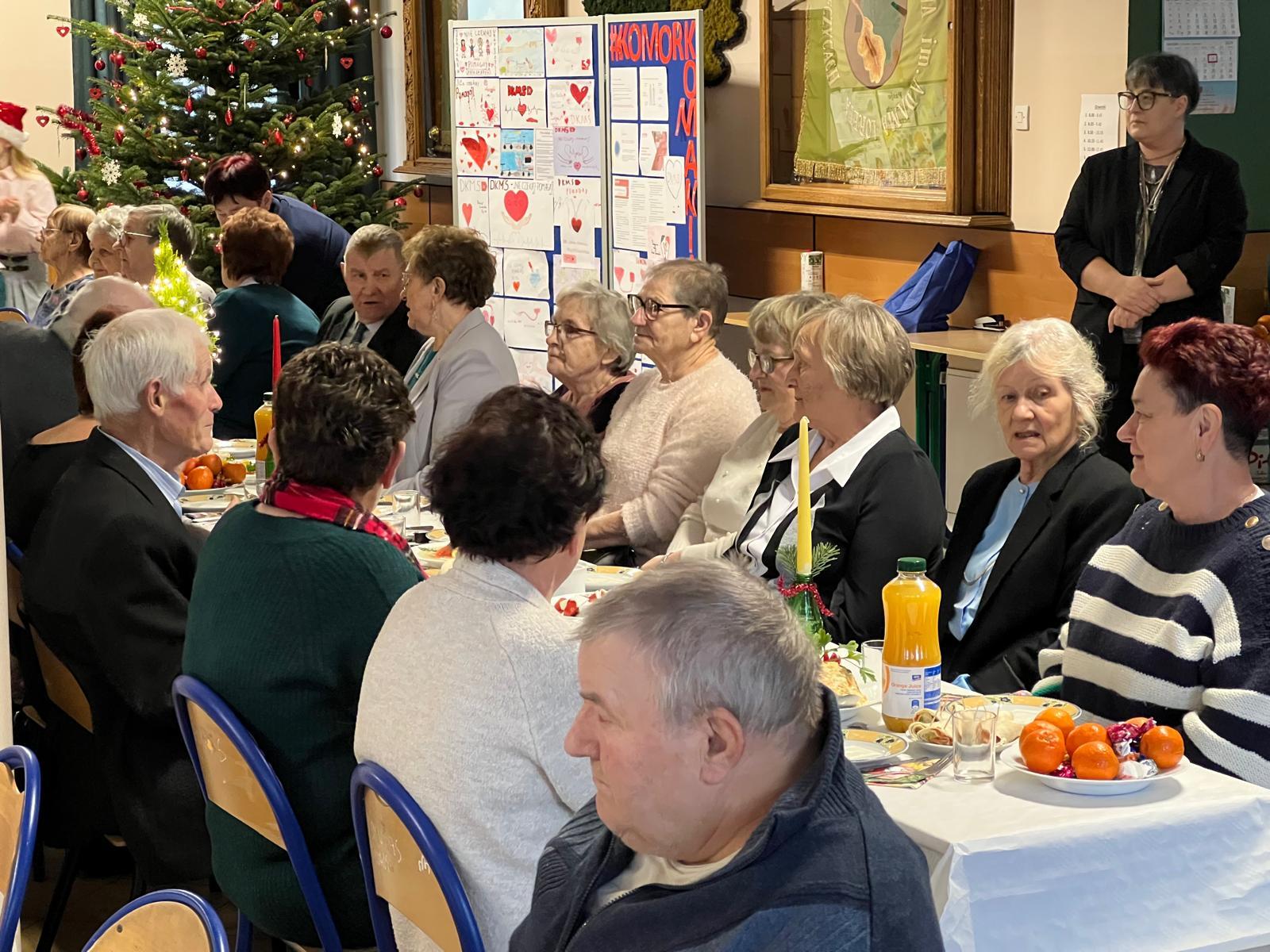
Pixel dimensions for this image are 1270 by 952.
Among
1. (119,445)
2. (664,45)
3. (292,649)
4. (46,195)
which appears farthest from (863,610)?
(46,195)

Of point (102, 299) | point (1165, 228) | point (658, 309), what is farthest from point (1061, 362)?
point (102, 299)

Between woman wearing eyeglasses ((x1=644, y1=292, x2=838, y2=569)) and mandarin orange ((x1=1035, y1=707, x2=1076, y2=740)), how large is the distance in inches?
61.8

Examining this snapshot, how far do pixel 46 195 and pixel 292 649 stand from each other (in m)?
6.12

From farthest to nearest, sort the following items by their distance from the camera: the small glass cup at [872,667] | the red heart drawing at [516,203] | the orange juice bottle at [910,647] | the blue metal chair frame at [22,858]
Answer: the red heart drawing at [516,203] → the small glass cup at [872,667] → the orange juice bottle at [910,647] → the blue metal chair frame at [22,858]

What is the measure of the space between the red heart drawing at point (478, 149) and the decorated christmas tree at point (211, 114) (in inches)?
33.0

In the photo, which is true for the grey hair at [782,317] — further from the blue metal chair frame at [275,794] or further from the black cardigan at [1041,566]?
the blue metal chair frame at [275,794]

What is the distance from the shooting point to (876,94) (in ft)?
24.4

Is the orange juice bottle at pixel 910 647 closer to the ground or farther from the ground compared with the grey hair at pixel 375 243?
closer to the ground

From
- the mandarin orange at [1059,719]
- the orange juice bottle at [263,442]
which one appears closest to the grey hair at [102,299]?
the orange juice bottle at [263,442]

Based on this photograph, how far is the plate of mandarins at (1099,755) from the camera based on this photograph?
2.22 m

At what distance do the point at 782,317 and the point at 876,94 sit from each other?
12.5 feet

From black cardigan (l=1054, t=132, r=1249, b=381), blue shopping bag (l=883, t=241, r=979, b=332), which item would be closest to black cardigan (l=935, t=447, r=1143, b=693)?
black cardigan (l=1054, t=132, r=1249, b=381)

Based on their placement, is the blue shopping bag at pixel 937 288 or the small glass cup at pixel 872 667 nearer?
the small glass cup at pixel 872 667

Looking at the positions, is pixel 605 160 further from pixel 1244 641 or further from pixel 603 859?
pixel 603 859
